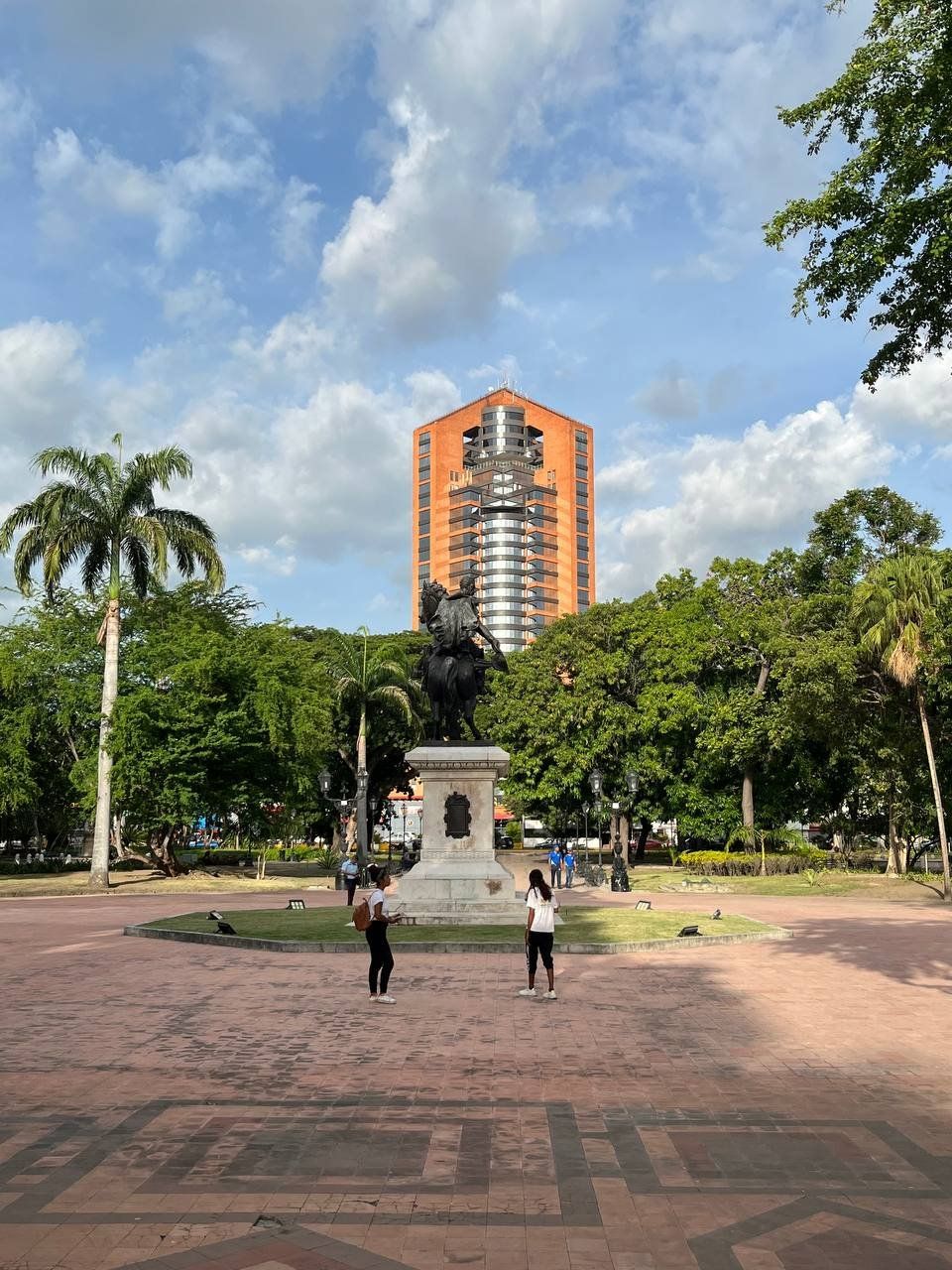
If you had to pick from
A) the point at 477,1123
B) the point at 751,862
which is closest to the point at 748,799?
the point at 751,862

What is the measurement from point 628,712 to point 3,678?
2739cm

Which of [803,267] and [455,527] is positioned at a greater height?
[455,527]

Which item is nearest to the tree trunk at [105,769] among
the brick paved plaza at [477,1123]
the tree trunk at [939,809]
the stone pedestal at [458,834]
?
the stone pedestal at [458,834]

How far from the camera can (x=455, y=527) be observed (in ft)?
491

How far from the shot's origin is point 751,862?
4197cm

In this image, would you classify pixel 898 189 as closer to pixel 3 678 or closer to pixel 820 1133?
pixel 820 1133

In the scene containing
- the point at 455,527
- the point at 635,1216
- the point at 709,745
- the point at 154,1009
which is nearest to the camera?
the point at 635,1216

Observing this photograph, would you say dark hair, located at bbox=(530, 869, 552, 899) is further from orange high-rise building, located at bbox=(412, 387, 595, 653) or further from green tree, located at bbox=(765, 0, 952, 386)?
orange high-rise building, located at bbox=(412, 387, 595, 653)

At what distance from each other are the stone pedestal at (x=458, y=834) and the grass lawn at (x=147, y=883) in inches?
654

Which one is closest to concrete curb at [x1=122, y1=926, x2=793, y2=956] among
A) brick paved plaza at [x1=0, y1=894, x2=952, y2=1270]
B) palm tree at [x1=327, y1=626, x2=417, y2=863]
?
brick paved plaza at [x1=0, y1=894, x2=952, y2=1270]

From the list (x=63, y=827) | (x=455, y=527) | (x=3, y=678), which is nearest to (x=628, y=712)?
(x=3, y=678)

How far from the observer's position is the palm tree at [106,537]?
1412 inches

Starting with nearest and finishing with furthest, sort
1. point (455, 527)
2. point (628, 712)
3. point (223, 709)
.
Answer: point (223, 709), point (628, 712), point (455, 527)

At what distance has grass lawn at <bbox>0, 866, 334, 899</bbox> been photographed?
34.9 meters
